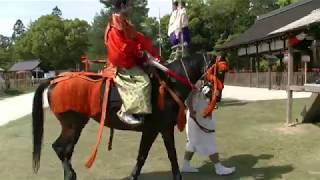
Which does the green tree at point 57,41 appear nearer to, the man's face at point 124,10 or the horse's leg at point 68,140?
the horse's leg at point 68,140

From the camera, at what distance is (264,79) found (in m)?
30.2

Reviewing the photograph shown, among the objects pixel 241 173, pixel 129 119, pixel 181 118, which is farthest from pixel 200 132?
pixel 129 119

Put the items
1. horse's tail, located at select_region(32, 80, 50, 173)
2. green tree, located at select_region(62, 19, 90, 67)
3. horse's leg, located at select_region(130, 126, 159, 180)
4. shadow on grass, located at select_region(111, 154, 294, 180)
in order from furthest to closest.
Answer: green tree, located at select_region(62, 19, 90, 67) → shadow on grass, located at select_region(111, 154, 294, 180) → horse's tail, located at select_region(32, 80, 50, 173) → horse's leg, located at select_region(130, 126, 159, 180)

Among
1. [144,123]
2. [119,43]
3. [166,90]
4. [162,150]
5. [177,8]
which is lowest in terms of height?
[162,150]

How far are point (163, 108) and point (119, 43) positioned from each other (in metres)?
1.07

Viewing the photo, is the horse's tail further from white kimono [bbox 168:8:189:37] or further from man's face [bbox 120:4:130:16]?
white kimono [bbox 168:8:189:37]

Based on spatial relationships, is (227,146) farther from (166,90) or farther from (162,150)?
(166,90)

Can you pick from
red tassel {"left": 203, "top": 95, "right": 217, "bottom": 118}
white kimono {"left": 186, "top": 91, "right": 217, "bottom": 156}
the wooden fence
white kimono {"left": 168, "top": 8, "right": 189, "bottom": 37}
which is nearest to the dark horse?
red tassel {"left": 203, "top": 95, "right": 217, "bottom": 118}

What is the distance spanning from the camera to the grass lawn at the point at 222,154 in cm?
766

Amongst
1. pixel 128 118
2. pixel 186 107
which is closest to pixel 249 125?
pixel 186 107

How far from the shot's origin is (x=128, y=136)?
37.1ft

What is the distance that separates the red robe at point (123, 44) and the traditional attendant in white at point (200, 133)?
1126mm

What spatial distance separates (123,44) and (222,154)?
10.9 feet

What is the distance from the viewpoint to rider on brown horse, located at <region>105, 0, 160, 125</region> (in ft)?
21.7
